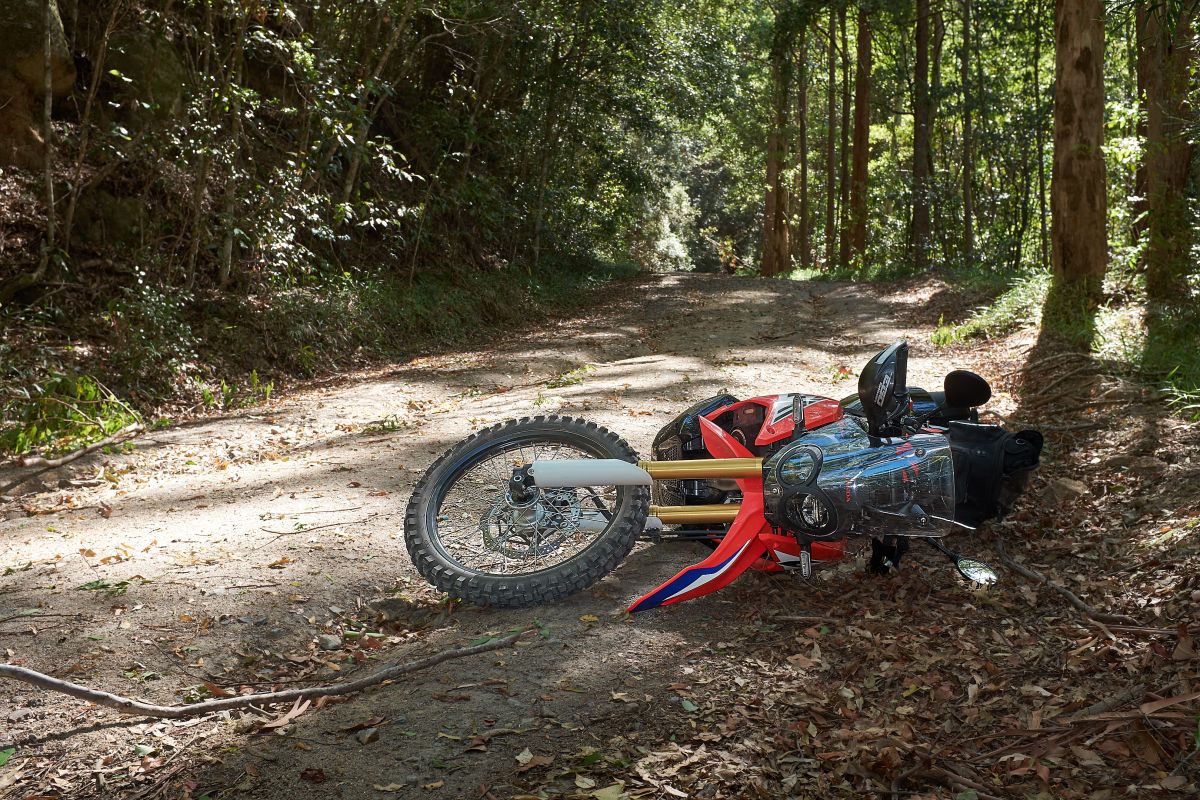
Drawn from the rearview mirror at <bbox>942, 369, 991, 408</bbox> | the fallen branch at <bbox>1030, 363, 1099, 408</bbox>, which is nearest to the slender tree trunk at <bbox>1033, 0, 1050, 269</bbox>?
the fallen branch at <bbox>1030, 363, 1099, 408</bbox>

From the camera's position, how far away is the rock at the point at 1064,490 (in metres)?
5.17

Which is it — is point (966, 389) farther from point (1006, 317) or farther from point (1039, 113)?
point (1039, 113)

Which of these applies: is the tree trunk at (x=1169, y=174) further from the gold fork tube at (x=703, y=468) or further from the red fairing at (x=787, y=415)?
the gold fork tube at (x=703, y=468)

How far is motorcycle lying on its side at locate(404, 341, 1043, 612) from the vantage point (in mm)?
3705

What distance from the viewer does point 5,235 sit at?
9.78 meters

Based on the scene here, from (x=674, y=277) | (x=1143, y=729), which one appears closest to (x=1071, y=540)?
(x=1143, y=729)

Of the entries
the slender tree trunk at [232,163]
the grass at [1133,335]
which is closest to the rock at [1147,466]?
the grass at [1133,335]

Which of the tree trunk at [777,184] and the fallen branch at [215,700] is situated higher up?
the tree trunk at [777,184]

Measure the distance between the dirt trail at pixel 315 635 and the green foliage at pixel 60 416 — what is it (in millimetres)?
665

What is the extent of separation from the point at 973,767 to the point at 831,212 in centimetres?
3164

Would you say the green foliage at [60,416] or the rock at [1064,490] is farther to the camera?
the green foliage at [60,416]

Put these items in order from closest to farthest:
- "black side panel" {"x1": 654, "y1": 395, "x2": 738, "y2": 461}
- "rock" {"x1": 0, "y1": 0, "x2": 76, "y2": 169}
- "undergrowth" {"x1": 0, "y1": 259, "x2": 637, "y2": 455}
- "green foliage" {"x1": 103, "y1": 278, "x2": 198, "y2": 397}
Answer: "black side panel" {"x1": 654, "y1": 395, "x2": 738, "y2": 461} < "undergrowth" {"x1": 0, "y1": 259, "x2": 637, "y2": 455} < "green foliage" {"x1": 103, "y1": 278, "x2": 198, "y2": 397} < "rock" {"x1": 0, "y1": 0, "x2": 76, "y2": 169}

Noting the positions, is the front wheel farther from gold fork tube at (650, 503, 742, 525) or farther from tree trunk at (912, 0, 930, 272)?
tree trunk at (912, 0, 930, 272)

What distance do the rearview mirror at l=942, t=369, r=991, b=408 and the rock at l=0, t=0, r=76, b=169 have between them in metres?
10.2
